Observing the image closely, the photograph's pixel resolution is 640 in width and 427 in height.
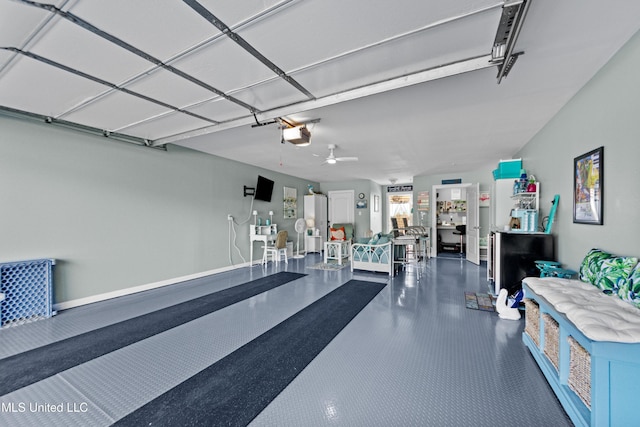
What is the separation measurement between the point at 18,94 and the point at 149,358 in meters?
A: 2.86

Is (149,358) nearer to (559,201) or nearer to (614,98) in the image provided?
(614,98)

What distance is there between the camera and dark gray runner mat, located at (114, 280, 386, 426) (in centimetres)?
149

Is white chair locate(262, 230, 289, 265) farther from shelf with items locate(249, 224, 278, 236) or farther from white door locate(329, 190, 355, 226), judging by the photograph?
white door locate(329, 190, 355, 226)

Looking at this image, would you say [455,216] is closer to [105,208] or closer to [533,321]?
[533,321]

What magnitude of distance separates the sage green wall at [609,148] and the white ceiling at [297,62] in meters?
0.17

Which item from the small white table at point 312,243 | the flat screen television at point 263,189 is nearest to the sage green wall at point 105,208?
the flat screen television at point 263,189

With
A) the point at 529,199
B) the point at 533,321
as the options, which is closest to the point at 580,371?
the point at 533,321

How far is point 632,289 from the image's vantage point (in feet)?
5.03

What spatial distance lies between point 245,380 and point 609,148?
3.42 metres

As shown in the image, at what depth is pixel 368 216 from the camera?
8.55 meters

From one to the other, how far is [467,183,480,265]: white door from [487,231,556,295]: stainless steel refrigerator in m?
2.88

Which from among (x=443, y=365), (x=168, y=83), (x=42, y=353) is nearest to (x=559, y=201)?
(x=443, y=365)

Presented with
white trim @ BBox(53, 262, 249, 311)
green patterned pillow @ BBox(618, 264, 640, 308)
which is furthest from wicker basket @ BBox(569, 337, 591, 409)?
white trim @ BBox(53, 262, 249, 311)

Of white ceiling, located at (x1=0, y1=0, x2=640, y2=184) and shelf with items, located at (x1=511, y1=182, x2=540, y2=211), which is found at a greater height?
white ceiling, located at (x1=0, y1=0, x2=640, y2=184)
